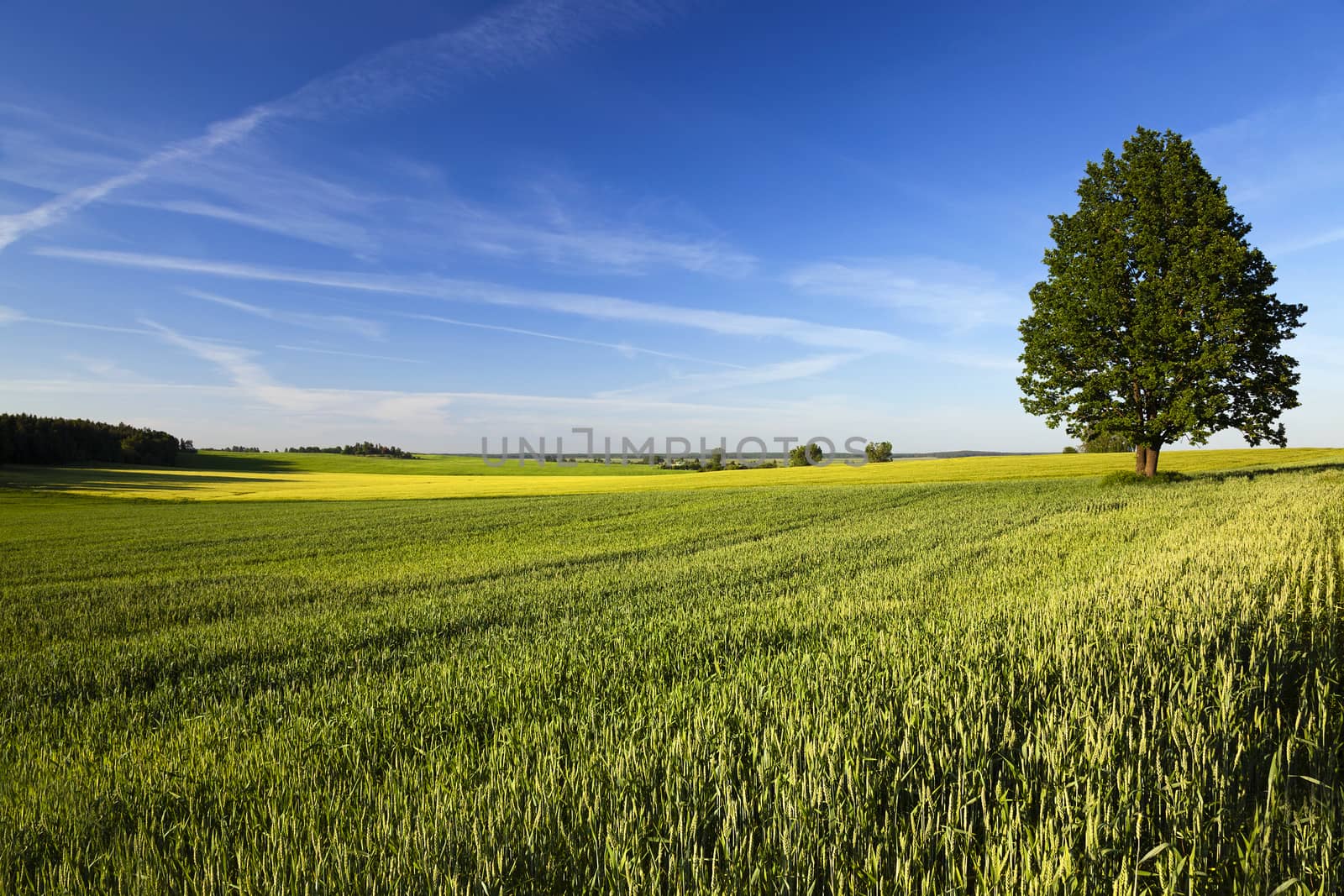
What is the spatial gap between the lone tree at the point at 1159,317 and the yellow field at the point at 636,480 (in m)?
19.9

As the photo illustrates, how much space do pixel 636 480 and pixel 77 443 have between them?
95.7 m

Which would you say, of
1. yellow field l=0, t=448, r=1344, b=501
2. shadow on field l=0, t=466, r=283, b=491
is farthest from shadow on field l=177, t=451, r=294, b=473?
yellow field l=0, t=448, r=1344, b=501

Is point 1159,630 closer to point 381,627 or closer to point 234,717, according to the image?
point 234,717

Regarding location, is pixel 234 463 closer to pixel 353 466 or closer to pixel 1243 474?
pixel 353 466

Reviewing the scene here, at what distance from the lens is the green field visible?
2.43 metres

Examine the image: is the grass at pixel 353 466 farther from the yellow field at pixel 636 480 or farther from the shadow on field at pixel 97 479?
the yellow field at pixel 636 480

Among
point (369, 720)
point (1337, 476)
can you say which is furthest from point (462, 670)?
point (1337, 476)

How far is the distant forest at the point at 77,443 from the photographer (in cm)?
8631

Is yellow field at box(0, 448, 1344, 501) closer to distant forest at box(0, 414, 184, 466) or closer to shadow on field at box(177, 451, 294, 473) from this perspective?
distant forest at box(0, 414, 184, 466)

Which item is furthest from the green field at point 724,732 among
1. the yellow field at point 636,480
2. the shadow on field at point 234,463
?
the shadow on field at point 234,463

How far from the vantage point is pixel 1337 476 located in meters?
26.3

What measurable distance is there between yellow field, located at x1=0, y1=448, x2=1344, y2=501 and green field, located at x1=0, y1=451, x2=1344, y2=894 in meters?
41.5

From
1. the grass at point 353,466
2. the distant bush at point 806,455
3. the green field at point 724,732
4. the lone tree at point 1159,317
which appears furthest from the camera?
the distant bush at point 806,455

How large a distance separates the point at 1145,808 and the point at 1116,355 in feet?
112
